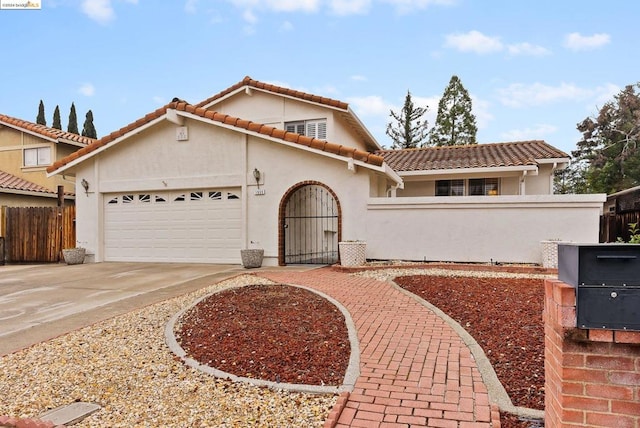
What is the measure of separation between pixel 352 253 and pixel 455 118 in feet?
86.1

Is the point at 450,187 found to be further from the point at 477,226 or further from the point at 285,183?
the point at 285,183

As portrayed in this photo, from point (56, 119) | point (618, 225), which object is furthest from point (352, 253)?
point (56, 119)

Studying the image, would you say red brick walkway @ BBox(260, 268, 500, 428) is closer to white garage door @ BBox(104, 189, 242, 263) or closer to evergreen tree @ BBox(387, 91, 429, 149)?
white garage door @ BBox(104, 189, 242, 263)

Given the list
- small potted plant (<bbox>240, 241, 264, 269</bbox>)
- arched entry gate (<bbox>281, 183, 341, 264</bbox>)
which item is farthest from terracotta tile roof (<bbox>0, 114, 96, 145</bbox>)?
small potted plant (<bbox>240, 241, 264, 269</bbox>)

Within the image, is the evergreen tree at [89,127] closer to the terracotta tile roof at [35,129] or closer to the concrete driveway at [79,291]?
the terracotta tile roof at [35,129]

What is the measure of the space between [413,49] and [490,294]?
36.5 feet

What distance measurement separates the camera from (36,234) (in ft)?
49.2

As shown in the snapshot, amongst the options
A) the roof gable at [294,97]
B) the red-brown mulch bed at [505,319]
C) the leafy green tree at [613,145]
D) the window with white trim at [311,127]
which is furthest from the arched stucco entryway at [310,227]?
the leafy green tree at [613,145]

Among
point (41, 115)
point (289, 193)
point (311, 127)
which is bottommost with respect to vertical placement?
point (289, 193)

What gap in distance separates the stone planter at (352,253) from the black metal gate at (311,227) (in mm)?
2749

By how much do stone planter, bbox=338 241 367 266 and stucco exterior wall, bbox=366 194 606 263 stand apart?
0.86 m

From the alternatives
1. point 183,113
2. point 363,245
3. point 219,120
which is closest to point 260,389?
point 363,245

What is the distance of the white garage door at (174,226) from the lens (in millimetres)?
13070

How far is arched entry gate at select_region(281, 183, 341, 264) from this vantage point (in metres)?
13.9
